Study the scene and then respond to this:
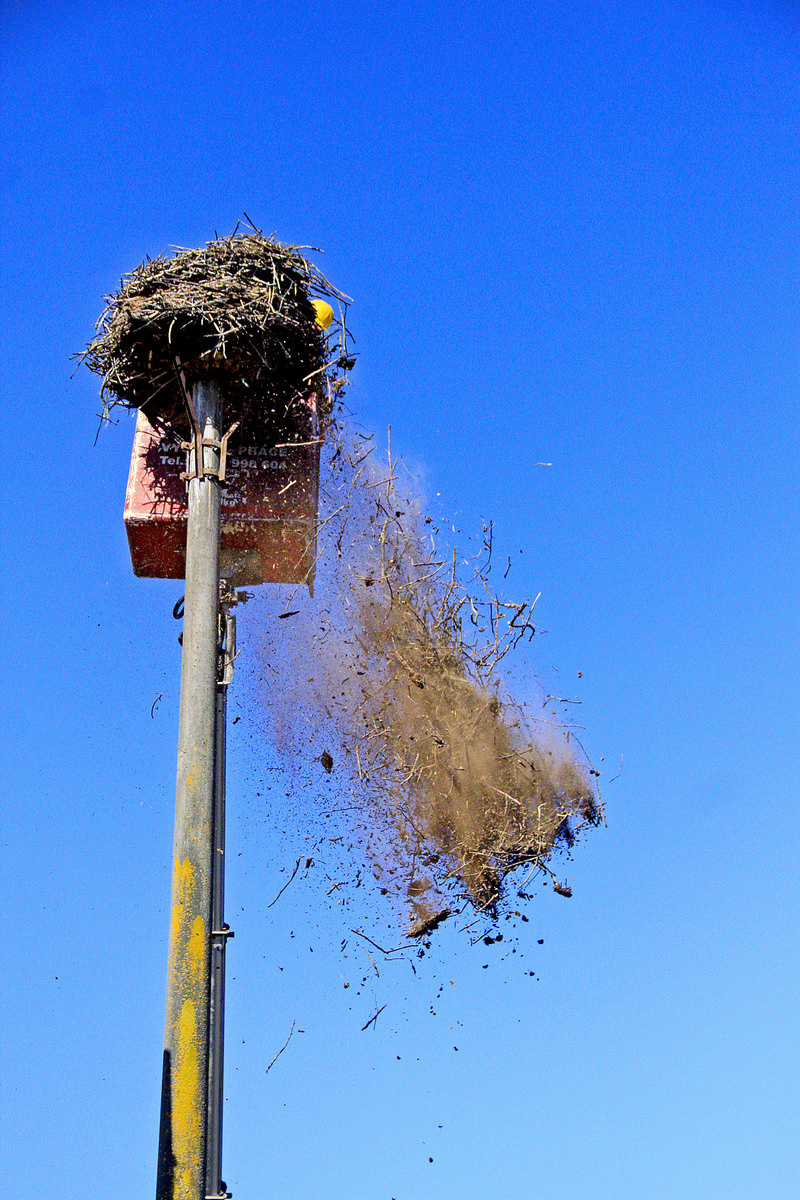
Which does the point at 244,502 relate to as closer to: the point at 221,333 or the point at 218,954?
the point at 221,333

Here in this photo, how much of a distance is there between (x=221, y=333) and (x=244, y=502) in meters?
1.34

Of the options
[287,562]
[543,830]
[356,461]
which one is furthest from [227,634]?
[543,830]

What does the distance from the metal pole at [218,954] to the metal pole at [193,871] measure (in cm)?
15

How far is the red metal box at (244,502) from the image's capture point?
24.8 feet

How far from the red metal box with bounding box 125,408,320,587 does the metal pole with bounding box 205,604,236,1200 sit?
1.43 m

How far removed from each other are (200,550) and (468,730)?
8.98ft

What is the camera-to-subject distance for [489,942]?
7273 millimetres

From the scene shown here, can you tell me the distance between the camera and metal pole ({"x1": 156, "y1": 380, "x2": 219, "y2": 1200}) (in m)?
5.00

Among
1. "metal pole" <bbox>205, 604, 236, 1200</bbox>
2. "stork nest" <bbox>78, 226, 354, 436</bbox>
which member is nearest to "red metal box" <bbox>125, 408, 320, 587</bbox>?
"stork nest" <bbox>78, 226, 354, 436</bbox>

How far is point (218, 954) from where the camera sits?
5.54 metres

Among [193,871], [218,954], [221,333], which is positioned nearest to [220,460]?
[221,333]

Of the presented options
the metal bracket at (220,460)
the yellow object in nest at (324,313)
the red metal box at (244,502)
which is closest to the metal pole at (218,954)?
the metal bracket at (220,460)

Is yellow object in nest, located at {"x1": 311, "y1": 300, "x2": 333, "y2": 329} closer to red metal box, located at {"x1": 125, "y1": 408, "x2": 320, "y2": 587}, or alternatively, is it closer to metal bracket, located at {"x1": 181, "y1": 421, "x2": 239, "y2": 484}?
red metal box, located at {"x1": 125, "y1": 408, "x2": 320, "y2": 587}

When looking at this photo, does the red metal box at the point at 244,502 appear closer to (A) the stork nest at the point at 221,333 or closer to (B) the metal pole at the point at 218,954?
(A) the stork nest at the point at 221,333
